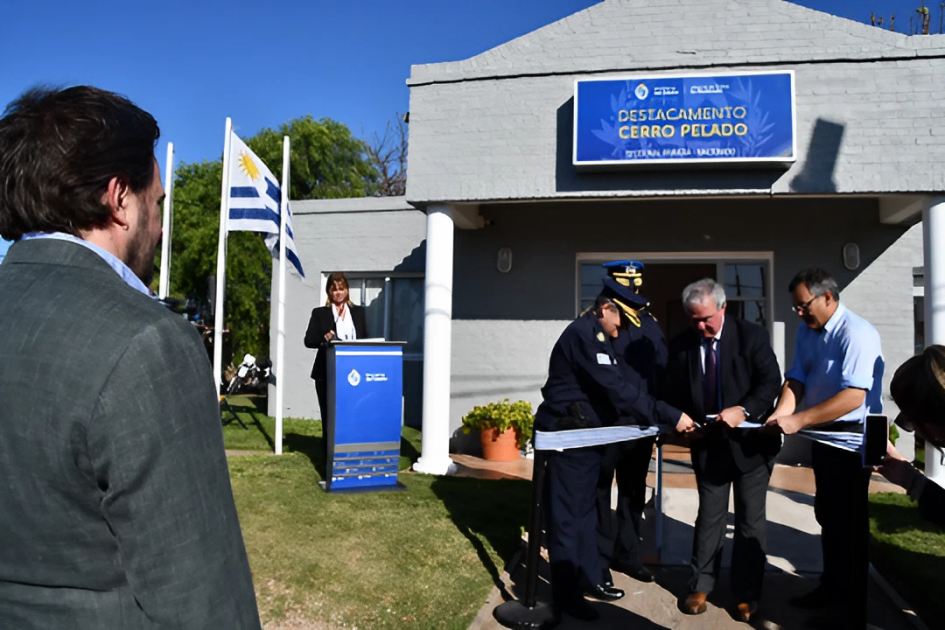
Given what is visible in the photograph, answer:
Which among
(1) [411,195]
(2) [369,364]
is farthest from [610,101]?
(2) [369,364]

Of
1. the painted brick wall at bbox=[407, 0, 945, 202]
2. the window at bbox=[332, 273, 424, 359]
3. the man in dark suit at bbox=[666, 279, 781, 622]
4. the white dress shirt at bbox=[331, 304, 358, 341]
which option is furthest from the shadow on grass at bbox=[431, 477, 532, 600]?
the window at bbox=[332, 273, 424, 359]

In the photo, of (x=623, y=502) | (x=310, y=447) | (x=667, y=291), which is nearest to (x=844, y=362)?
(x=623, y=502)

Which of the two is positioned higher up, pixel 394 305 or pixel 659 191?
pixel 659 191

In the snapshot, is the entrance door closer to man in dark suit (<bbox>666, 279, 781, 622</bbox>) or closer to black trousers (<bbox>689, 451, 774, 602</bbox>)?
man in dark suit (<bbox>666, 279, 781, 622</bbox>)

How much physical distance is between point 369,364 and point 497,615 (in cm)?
288

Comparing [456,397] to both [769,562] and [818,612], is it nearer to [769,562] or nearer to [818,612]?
[769,562]

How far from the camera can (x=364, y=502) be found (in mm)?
6156

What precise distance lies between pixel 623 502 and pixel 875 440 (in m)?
2.39

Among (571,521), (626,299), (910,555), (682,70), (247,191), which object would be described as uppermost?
(682,70)

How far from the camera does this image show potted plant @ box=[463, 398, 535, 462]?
9.12 m

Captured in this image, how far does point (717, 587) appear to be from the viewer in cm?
489

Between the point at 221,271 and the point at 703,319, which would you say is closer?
the point at 703,319

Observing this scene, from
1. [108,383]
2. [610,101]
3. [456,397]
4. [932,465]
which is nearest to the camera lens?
[108,383]

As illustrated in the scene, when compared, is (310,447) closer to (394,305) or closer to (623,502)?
(394,305)
